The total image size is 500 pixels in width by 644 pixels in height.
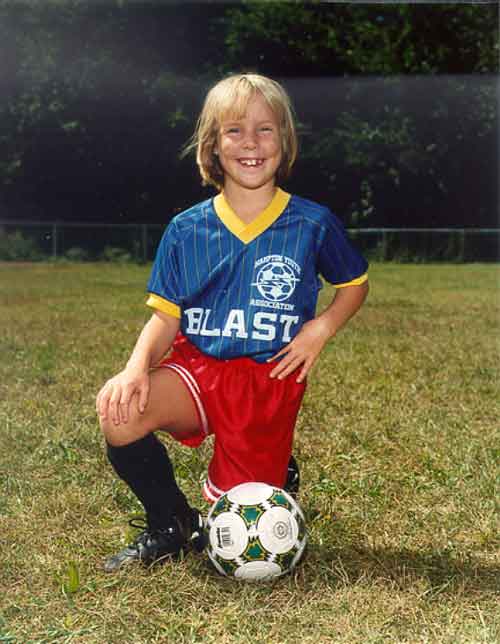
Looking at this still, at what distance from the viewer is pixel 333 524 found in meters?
3.40

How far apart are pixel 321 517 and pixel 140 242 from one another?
1964cm

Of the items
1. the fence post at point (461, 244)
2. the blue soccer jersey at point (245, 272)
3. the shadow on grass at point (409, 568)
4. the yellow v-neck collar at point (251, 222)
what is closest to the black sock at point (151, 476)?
the blue soccer jersey at point (245, 272)

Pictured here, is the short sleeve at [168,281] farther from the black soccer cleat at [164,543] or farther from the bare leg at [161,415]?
the black soccer cleat at [164,543]

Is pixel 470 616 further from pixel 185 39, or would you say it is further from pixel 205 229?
pixel 185 39

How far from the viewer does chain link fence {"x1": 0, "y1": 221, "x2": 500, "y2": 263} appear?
22.2 meters

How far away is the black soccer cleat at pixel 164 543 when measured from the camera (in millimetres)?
3004

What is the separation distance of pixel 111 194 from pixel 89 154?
3.98ft

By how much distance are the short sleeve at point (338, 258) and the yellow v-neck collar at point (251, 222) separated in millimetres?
173

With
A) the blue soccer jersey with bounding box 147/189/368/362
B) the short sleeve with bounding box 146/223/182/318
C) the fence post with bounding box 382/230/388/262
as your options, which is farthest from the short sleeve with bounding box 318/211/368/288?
the fence post with bounding box 382/230/388/262

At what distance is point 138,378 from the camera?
116 inches

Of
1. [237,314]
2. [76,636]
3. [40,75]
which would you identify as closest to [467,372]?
[237,314]

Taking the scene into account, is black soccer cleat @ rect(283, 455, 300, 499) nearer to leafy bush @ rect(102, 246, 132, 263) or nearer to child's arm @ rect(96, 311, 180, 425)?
child's arm @ rect(96, 311, 180, 425)

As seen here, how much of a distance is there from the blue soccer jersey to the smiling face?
0.13 meters

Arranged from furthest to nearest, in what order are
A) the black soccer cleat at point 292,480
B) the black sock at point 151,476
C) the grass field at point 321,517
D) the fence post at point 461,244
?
the fence post at point 461,244, the black soccer cleat at point 292,480, the black sock at point 151,476, the grass field at point 321,517
